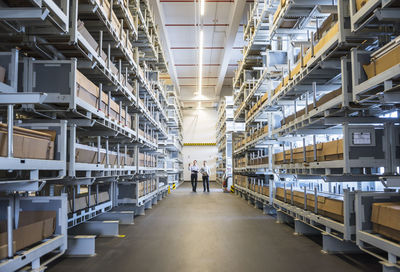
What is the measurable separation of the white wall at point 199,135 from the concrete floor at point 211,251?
21299 mm

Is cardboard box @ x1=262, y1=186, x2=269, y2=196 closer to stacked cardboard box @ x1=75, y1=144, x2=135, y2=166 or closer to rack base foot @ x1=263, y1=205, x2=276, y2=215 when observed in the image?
rack base foot @ x1=263, y1=205, x2=276, y2=215

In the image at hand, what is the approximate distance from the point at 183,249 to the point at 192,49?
14.3 metres

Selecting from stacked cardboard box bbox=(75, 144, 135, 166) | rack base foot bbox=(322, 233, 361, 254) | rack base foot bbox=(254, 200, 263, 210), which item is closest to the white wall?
rack base foot bbox=(254, 200, 263, 210)

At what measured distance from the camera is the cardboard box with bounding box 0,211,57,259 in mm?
2783

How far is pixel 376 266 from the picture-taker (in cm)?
371

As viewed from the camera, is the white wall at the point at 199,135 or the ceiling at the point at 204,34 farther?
the white wall at the point at 199,135

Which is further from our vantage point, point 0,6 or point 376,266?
point 376,266

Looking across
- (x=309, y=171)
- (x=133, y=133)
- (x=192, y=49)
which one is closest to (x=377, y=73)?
(x=309, y=171)

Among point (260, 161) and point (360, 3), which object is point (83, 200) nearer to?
point (360, 3)

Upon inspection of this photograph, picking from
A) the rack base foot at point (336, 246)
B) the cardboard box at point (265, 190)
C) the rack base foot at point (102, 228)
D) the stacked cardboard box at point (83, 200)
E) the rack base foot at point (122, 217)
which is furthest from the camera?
the cardboard box at point (265, 190)

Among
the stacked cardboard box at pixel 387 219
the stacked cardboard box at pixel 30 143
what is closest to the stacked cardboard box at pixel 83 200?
the stacked cardboard box at pixel 30 143

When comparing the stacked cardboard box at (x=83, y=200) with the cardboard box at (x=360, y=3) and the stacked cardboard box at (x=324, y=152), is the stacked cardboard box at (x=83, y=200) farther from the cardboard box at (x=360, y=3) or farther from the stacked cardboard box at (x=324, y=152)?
the cardboard box at (x=360, y=3)

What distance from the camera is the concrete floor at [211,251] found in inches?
149

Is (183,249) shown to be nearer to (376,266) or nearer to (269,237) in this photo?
(269,237)
